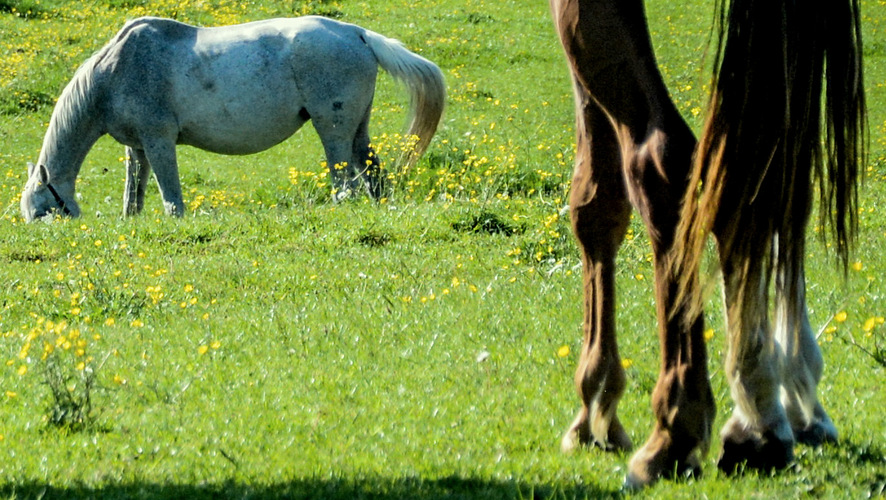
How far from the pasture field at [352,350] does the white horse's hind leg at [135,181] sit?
36.8 inches

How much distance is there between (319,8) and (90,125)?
13.5m

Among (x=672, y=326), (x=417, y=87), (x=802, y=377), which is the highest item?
(x=672, y=326)

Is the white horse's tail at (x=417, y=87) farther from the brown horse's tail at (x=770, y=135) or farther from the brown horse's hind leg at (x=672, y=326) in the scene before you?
the brown horse's tail at (x=770, y=135)

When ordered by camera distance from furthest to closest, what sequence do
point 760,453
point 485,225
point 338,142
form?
point 338,142
point 485,225
point 760,453

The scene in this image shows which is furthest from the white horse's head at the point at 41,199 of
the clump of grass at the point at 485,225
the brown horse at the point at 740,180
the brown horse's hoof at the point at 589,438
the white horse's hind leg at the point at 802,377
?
the white horse's hind leg at the point at 802,377

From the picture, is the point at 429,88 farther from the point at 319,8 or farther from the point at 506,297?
the point at 319,8

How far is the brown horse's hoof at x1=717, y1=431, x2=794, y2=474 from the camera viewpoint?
2.88 meters

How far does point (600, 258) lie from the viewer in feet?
10.9

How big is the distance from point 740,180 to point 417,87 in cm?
883

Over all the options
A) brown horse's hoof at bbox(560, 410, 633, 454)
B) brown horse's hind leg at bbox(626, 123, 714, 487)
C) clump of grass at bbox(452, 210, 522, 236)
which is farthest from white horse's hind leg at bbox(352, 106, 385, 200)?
brown horse's hind leg at bbox(626, 123, 714, 487)

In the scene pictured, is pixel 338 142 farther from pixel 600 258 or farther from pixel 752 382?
pixel 752 382

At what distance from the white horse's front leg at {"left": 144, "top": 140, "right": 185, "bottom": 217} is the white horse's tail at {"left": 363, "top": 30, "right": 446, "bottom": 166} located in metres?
2.34

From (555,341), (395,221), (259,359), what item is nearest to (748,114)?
(555,341)

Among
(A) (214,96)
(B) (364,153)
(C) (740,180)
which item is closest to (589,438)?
(C) (740,180)
